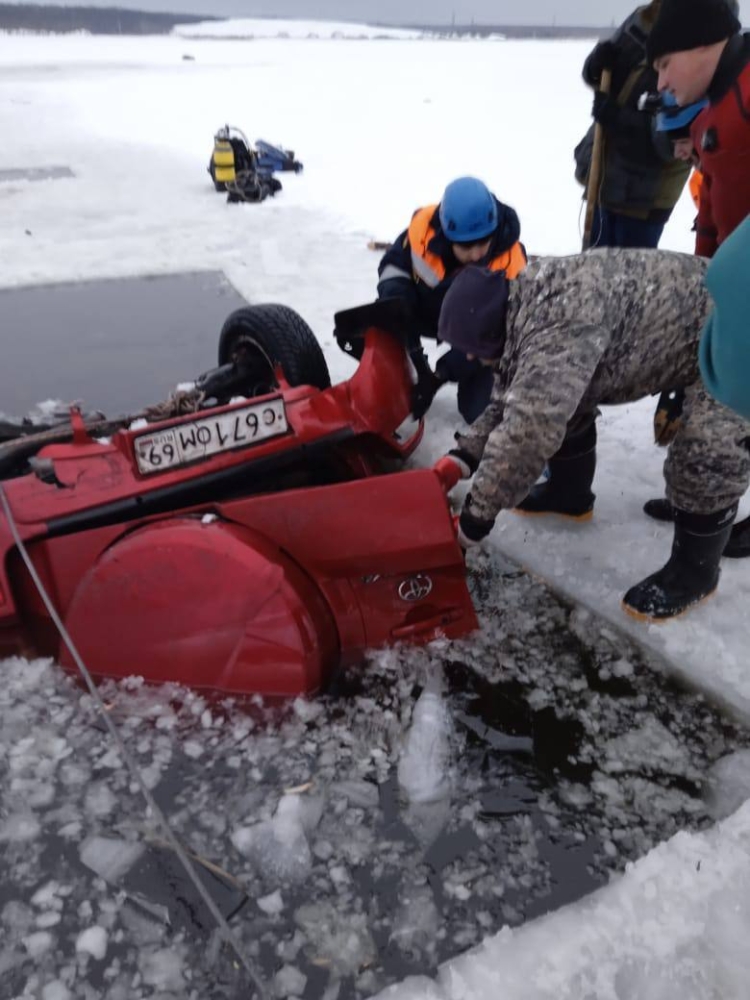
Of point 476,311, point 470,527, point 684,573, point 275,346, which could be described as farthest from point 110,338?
point 684,573

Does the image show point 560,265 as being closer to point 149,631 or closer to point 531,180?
point 149,631

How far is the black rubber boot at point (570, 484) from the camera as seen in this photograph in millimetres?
2914

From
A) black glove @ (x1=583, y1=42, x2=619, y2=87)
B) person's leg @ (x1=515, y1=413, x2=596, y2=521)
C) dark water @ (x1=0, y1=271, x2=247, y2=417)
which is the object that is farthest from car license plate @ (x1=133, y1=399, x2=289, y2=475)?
black glove @ (x1=583, y1=42, x2=619, y2=87)

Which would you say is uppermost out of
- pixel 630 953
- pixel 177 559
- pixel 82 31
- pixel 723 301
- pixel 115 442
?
pixel 82 31

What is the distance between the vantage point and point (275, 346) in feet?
10.4

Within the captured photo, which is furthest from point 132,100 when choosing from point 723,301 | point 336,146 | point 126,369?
point 723,301

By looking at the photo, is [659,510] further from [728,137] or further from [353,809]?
[353,809]

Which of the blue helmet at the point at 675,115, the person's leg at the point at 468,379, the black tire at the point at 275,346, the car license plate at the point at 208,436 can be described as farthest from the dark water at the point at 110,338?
the blue helmet at the point at 675,115

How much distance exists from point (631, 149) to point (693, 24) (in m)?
1.25

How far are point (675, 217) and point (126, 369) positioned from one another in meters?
5.18

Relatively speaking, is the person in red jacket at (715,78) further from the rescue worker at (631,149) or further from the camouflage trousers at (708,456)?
the rescue worker at (631,149)

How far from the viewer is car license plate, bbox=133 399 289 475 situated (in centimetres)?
235

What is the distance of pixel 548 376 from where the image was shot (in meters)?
2.15

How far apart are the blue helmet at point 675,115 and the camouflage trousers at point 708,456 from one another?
1.15m
